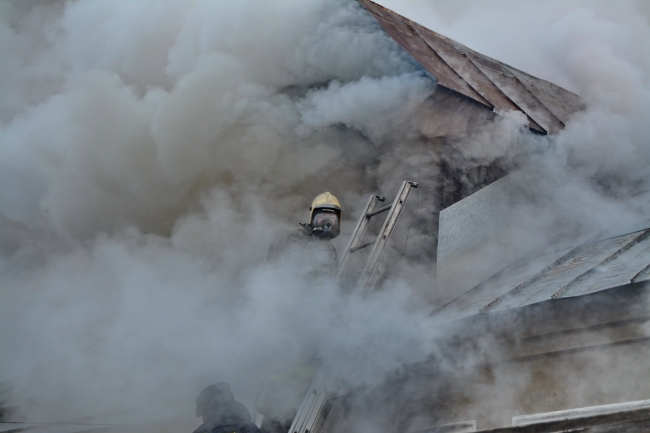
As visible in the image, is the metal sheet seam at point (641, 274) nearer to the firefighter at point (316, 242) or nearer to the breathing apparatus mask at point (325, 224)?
the firefighter at point (316, 242)

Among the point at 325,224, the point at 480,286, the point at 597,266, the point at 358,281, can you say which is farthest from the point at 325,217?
the point at 597,266

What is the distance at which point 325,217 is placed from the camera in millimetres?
5047

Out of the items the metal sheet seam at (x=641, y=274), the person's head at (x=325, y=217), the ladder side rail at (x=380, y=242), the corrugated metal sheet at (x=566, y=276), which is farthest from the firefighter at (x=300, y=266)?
the metal sheet seam at (x=641, y=274)

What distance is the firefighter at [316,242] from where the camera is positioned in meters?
4.85

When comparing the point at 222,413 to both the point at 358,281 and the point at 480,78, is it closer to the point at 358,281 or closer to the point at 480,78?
the point at 358,281

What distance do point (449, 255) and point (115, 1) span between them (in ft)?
14.3

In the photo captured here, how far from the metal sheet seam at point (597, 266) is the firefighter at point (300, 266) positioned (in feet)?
5.30

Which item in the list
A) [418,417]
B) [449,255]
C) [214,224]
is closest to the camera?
[418,417]

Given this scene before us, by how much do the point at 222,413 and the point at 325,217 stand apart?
186 cm

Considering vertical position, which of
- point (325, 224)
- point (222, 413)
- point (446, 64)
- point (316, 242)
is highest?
point (446, 64)

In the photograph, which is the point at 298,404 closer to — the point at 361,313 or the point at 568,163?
the point at 361,313

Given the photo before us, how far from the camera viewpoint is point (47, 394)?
530cm

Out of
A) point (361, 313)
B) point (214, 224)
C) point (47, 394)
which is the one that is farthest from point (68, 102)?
point (361, 313)

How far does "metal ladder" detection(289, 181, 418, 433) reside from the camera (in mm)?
3994
